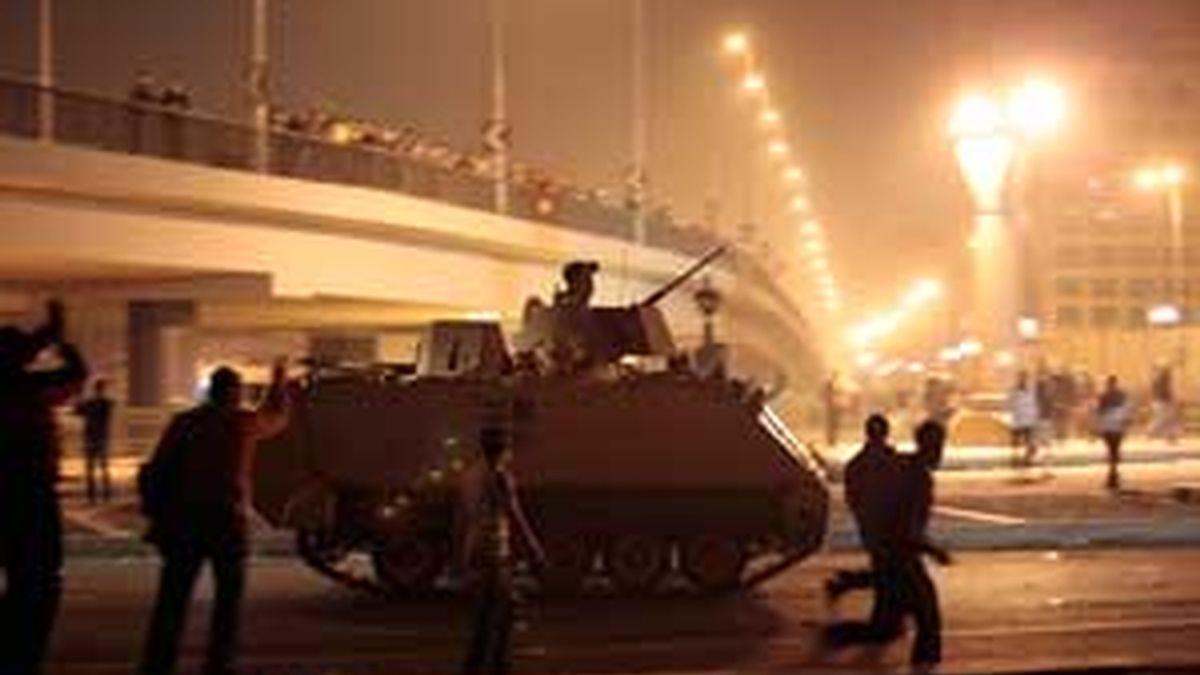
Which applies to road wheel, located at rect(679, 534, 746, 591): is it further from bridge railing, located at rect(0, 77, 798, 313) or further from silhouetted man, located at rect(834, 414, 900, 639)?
→ bridge railing, located at rect(0, 77, 798, 313)

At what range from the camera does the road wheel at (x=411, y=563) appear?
22.2 metres

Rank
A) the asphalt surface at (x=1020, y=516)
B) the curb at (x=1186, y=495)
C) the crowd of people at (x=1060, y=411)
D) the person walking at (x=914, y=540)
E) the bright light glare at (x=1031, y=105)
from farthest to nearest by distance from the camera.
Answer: the bright light glare at (x=1031, y=105)
the crowd of people at (x=1060, y=411)
the curb at (x=1186, y=495)
the asphalt surface at (x=1020, y=516)
the person walking at (x=914, y=540)

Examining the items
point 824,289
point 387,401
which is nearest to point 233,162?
point 387,401

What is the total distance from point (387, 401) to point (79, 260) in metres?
26.0

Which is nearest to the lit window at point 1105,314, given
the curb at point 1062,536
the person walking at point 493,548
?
the curb at point 1062,536

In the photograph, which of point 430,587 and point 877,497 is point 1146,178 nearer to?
point 430,587

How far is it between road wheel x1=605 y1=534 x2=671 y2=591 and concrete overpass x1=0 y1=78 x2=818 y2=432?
22.1 m

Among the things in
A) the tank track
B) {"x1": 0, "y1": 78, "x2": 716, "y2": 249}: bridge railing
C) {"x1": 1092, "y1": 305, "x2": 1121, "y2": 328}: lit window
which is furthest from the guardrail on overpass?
{"x1": 1092, "y1": 305, "x2": 1121, "y2": 328}: lit window

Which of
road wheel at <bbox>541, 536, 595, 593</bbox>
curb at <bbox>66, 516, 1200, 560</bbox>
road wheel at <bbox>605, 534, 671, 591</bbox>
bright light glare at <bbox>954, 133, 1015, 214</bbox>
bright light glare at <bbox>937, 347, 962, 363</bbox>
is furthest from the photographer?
bright light glare at <bbox>937, 347, 962, 363</bbox>

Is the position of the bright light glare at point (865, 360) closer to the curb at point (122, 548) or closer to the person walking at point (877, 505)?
the curb at point (122, 548)

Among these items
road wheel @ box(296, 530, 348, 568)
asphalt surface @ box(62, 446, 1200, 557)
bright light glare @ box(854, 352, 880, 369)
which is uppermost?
bright light glare @ box(854, 352, 880, 369)

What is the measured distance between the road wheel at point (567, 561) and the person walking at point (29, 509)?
31.6ft

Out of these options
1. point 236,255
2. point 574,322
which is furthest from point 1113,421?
point 236,255

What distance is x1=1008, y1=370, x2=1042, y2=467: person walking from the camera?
140 ft
